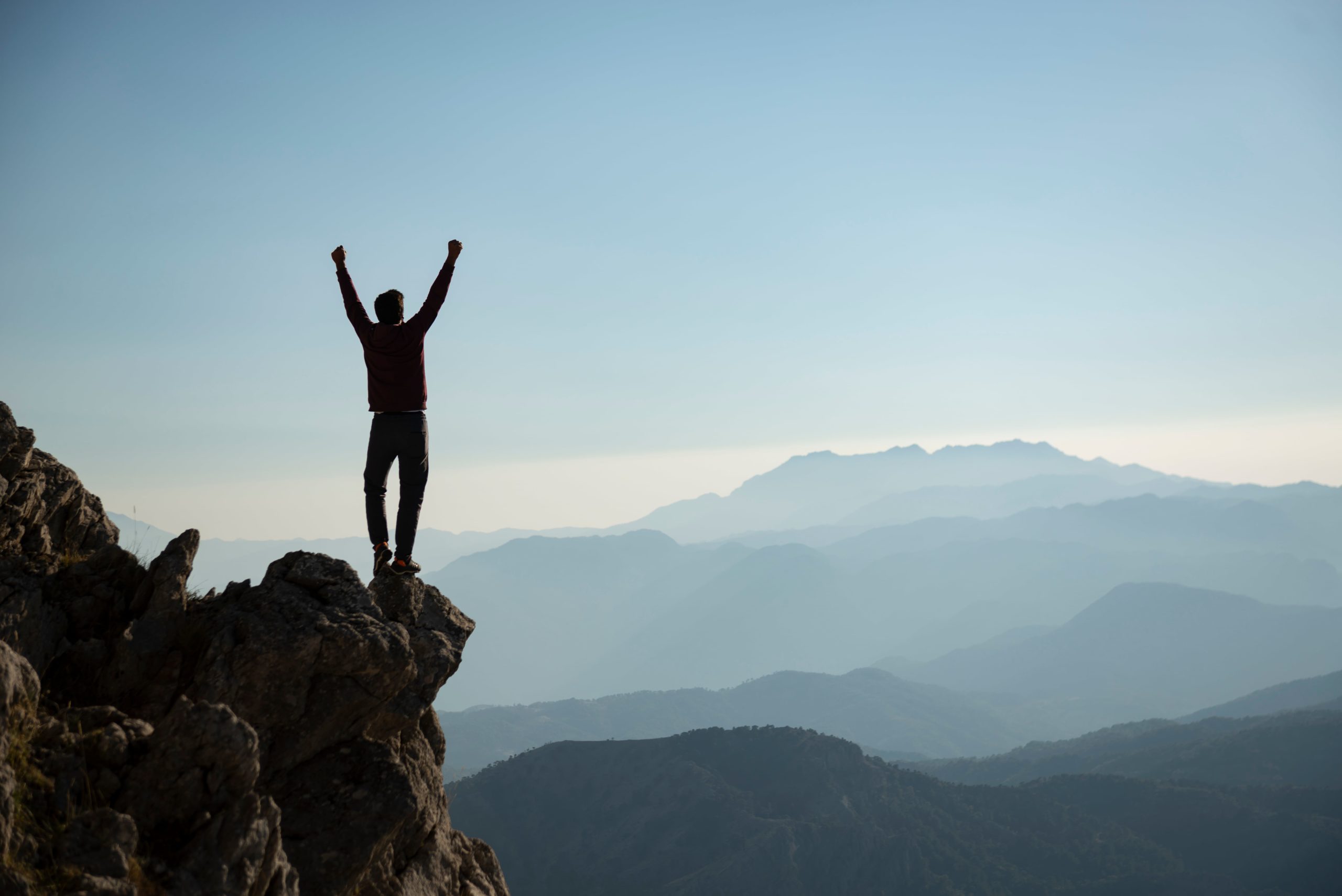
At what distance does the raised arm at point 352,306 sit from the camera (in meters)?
10.8

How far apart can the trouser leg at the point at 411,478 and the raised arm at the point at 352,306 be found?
1241 mm

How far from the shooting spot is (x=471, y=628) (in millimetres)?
12711

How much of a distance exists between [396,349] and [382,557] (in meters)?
2.97

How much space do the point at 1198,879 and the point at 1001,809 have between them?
30.1 metres

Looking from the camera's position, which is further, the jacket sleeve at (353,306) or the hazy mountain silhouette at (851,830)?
the hazy mountain silhouette at (851,830)

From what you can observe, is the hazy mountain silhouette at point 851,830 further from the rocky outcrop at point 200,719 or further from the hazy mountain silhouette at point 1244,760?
the rocky outcrop at point 200,719

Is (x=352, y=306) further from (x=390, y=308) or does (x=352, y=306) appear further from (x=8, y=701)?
(x=8, y=701)

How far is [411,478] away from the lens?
36.7 feet

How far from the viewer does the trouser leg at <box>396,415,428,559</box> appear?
10.9 metres

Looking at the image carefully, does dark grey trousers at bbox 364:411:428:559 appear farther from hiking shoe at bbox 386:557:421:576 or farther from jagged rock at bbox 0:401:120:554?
jagged rock at bbox 0:401:120:554

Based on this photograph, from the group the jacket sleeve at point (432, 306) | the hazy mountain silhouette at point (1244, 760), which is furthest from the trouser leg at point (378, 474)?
the hazy mountain silhouette at point (1244, 760)

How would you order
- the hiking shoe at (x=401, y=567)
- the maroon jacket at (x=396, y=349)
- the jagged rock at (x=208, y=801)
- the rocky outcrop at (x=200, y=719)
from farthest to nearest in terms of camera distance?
the hiking shoe at (x=401, y=567) < the maroon jacket at (x=396, y=349) < the jagged rock at (x=208, y=801) < the rocky outcrop at (x=200, y=719)

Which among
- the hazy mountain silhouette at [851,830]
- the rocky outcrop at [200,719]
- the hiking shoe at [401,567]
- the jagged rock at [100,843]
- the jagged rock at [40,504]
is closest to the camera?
the jagged rock at [100,843]

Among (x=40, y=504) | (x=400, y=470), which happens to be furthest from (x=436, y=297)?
(x=40, y=504)
